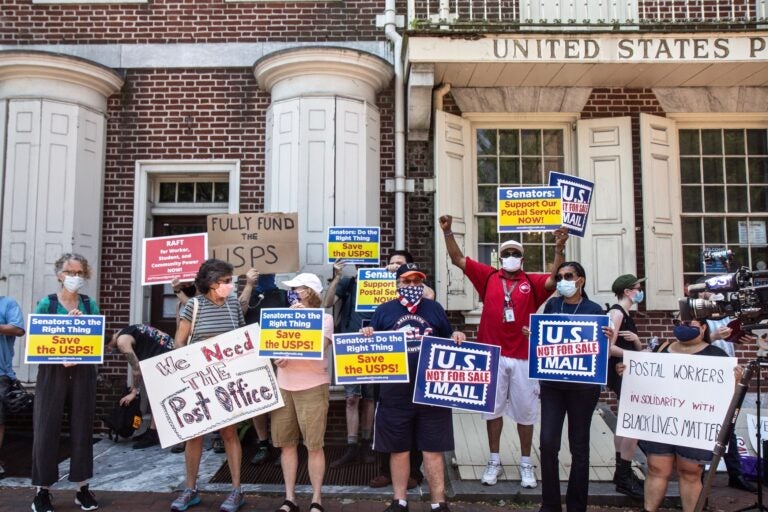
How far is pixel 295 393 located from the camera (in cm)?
450

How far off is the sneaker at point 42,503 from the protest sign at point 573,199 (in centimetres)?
476

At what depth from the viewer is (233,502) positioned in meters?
4.60

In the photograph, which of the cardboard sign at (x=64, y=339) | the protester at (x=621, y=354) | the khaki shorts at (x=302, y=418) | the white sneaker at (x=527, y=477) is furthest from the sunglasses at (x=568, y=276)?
the cardboard sign at (x=64, y=339)

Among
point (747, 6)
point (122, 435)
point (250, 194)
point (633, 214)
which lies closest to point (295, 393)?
point (122, 435)

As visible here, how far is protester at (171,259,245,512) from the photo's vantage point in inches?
183

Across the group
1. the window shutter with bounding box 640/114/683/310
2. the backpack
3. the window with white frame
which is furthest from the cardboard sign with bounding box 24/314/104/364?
the window with white frame

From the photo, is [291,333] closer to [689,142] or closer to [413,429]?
[413,429]

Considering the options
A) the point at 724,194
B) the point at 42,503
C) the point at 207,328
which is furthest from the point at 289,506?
the point at 724,194

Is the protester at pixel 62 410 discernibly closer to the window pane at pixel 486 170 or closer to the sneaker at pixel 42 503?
the sneaker at pixel 42 503

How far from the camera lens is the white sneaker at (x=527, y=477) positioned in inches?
195

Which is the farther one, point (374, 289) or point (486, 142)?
point (486, 142)

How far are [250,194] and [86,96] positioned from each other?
7.20 feet

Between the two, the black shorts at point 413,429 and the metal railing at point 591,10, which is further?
the metal railing at point 591,10

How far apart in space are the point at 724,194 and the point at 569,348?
4459 mm
